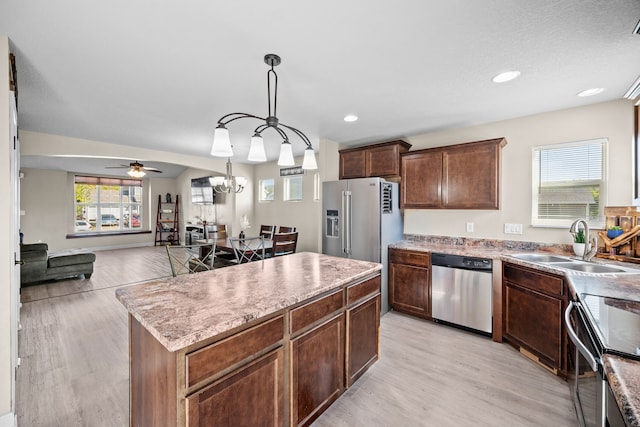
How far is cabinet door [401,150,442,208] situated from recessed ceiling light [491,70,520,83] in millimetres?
1169

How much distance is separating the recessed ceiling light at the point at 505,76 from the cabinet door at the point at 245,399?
8.70 feet

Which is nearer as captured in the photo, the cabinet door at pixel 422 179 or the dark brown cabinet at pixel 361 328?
the dark brown cabinet at pixel 361 328

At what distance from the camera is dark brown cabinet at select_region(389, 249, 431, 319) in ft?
10.7

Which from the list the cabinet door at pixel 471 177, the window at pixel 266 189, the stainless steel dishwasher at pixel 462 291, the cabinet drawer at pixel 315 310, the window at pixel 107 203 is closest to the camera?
the cabinet drawer at pixel 315 310

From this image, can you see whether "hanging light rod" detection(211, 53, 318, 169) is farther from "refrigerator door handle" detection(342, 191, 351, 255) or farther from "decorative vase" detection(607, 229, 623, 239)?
"decorative vase" detection(607, 229, 623, 239)

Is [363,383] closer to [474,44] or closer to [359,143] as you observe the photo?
[474,44]

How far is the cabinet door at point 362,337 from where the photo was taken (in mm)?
1977

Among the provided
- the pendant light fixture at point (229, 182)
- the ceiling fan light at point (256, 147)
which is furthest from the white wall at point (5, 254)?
the pendant light fixture at point (229, 182)

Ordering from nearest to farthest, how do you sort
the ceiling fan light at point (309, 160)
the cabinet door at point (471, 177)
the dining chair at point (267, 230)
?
1. the ceiling fan light at point (309, 160)
2. the cabinet door at point (471, 177)
3. the dining chair at point (267, 230)

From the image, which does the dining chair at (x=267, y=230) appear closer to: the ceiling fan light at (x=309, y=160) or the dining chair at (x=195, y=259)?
the dining chair at (x=195, y=259)

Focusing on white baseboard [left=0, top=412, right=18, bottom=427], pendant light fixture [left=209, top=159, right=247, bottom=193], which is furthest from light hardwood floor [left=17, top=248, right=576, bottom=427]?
pendant light fixture [left=209, top=159, right=247, bottom=193]

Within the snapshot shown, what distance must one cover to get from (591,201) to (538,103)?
1.16 m

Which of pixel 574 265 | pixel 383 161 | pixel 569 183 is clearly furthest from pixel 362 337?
pixel 569 183

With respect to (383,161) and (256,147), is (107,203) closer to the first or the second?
(383,161)
